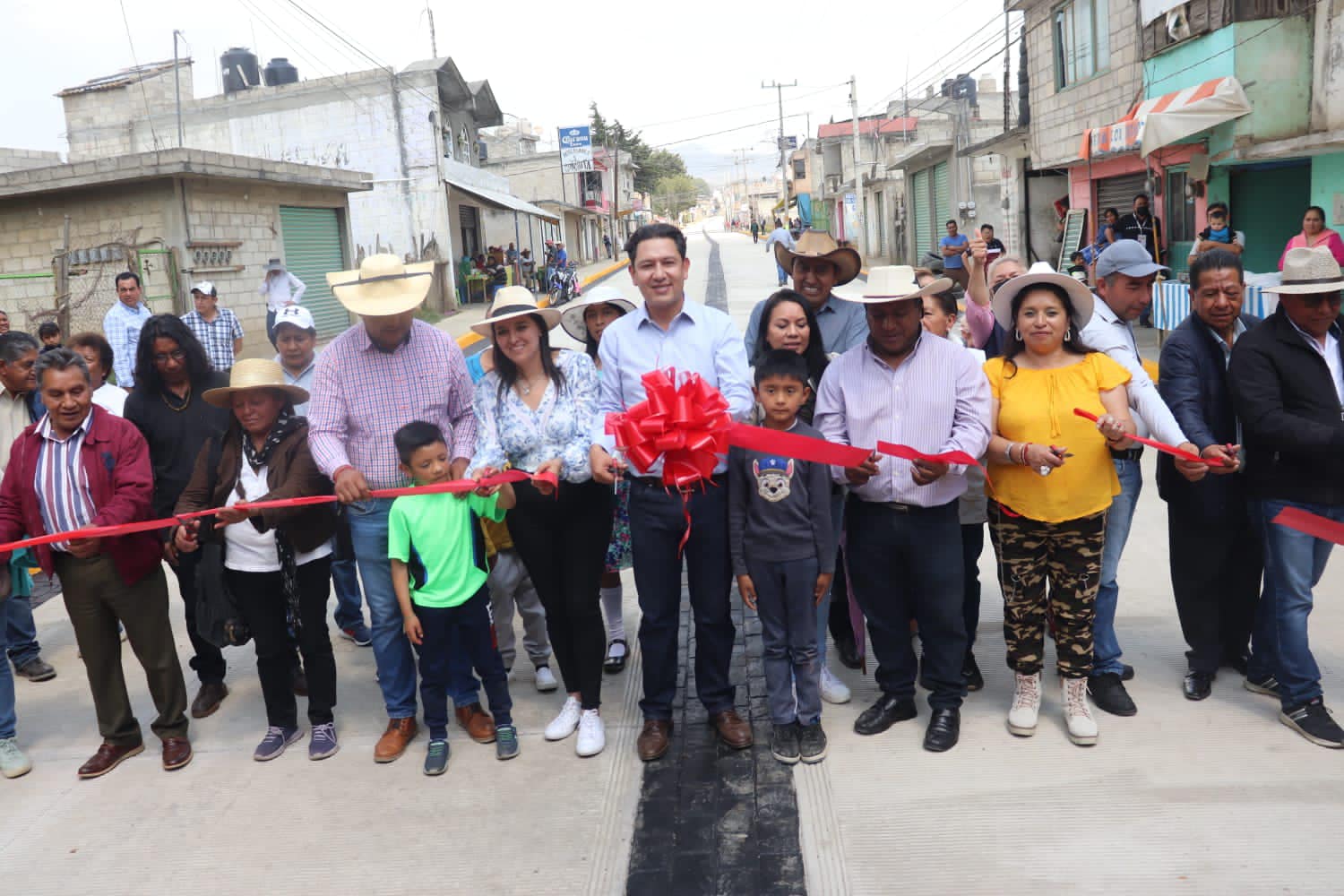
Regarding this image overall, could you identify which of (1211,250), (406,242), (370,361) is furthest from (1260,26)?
(406,242)

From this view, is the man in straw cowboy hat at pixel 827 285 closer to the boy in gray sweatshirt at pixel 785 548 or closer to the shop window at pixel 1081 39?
the boy in gray sweatshirt at pixel 785 548

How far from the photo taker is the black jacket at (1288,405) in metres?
3.74

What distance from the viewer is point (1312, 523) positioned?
3.75 m

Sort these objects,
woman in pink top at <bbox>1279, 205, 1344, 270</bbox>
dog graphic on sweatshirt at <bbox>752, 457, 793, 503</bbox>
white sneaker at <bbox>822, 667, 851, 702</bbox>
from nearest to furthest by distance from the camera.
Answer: dog graphic on sweatshirt at <bbox>752, 457, 793, 503</bbox>, white sneaker at <bbox>822, 667, 851, 702</bbox>, woman in pink top at <bbox>1279, 205, 1344, 270</bbox>

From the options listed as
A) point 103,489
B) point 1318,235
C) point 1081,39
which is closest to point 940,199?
point 1081,39

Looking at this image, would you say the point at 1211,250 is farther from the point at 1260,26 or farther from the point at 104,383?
the point at 1260,26

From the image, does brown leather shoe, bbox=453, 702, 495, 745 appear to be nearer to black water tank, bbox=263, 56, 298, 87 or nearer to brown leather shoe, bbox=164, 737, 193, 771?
brown leather shoe, bbox=164, 737, 193, 771

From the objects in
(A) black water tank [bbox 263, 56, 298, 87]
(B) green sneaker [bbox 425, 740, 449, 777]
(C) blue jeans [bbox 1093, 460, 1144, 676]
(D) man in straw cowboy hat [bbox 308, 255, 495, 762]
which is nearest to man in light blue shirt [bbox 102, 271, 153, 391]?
(D) man in straw cowboy hat [bbox 308, 255, 495, 762]

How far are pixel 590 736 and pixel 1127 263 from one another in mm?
2948

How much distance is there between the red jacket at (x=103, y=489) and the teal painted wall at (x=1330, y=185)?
1287 cm

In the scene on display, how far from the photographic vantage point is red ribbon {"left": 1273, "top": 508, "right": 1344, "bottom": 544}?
12.1ft

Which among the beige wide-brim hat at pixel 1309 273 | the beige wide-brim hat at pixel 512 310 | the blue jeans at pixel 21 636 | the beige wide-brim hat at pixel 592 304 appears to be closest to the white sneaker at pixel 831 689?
the beige wide-brim hat at pixel 512 310

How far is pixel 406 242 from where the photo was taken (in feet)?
85.4

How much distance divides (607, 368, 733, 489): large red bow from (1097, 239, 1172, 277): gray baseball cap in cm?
185
